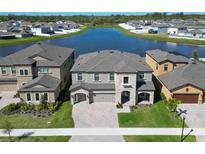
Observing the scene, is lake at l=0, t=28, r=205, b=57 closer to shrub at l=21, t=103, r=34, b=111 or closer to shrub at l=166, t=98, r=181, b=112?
shrub at l=21, t=103, r=34, b=111

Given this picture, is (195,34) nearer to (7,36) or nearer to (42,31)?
(42,31)

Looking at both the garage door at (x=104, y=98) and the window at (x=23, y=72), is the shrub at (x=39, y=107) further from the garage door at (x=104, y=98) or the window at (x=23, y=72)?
the window at (x=23, y=72)

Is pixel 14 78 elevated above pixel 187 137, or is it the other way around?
pixel 14 78

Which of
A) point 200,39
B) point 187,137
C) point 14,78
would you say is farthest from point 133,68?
point 200,39

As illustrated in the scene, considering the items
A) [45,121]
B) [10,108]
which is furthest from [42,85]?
[45,121]

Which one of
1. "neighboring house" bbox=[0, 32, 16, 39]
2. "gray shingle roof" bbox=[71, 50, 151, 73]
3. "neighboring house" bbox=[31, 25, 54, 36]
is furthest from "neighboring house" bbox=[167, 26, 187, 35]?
"gray shingle roof" bbox=[71, 50, 151, 73]

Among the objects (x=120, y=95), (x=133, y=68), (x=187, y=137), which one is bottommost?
(x=187, y=137)

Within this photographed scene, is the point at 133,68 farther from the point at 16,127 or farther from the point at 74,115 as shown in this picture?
the point at 16,127
